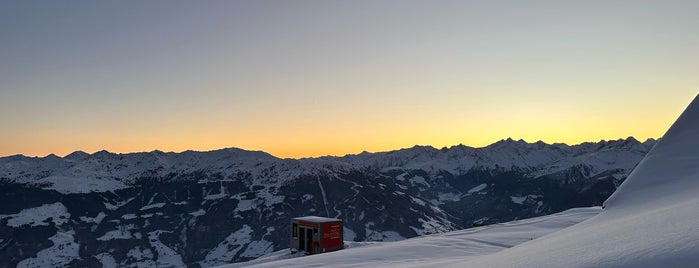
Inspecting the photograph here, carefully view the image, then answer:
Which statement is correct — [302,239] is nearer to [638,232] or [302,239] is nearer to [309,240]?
[309,240]

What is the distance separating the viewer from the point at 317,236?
56719 mm

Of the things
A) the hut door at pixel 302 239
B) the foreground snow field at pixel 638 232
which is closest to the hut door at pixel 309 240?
the hut door at pixel 302 239

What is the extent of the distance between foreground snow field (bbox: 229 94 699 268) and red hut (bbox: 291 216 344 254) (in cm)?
2978

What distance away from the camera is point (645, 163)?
1650 centimetres

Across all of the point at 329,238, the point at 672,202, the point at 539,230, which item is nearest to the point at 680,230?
the point at 672,202

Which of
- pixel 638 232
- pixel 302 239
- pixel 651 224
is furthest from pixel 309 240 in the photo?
pixel 638 232

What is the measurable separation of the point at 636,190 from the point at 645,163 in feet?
7.99

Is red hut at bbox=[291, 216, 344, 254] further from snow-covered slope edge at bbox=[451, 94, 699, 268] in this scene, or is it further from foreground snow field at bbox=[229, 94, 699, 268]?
snow-covered slope edge at bbox=[451, 94, 699, 268]

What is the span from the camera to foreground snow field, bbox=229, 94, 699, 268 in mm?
6410

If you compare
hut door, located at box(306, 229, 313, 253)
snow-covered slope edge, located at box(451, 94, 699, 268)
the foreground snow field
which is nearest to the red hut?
hut door, located at box(306, 229, 313, 253)

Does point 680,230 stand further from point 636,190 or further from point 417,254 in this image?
point 417,254

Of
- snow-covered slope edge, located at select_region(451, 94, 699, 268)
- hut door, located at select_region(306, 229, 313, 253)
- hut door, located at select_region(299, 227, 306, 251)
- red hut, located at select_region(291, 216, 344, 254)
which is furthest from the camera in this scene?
hut door, located at select_region(299, 227, 306, 251)

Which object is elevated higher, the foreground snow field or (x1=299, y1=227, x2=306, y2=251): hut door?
the foreground snow field

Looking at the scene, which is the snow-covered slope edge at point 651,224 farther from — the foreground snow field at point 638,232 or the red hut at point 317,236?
the red hut at point 317,236
